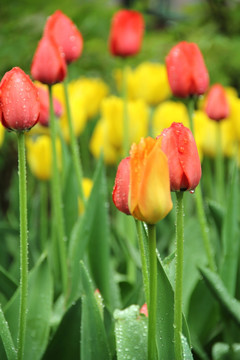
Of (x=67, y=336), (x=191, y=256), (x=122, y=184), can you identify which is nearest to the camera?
(x=122, y=184)

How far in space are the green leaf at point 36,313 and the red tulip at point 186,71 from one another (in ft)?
1.46

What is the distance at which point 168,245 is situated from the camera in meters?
1.88

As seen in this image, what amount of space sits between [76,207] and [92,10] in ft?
5.82

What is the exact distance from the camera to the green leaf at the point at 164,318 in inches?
35.6

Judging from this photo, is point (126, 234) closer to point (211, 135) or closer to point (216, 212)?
point (216, 212)

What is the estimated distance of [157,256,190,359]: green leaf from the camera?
2.96ft

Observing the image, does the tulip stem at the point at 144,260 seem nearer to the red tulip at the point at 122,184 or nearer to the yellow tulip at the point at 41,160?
the red tulip at the point at 122,184

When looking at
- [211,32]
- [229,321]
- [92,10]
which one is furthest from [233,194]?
[211,32]

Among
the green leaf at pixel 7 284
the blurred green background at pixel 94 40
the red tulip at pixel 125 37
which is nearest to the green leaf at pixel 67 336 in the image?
the green leaf at pixel 7 284

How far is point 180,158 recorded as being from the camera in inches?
31.4

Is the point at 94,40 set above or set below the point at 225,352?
above

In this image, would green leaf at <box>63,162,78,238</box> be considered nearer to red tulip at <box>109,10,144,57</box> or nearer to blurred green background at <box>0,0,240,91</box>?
red tulip at <box>109,10,144,57</box>

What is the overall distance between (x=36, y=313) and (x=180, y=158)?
0.52 m

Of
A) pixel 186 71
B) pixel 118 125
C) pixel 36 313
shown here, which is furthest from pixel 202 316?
pixel 118 125
